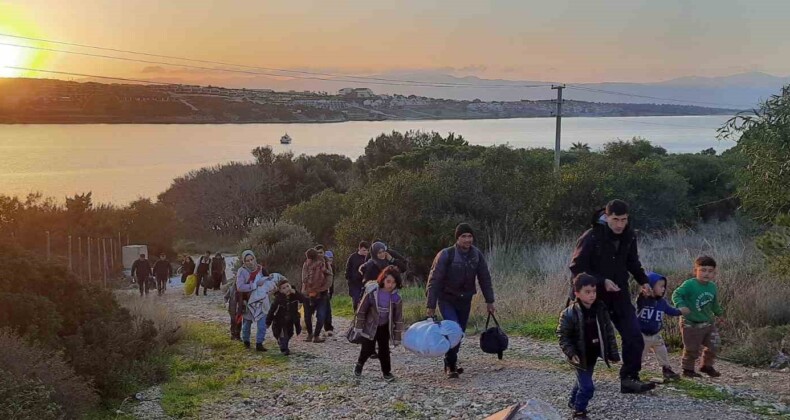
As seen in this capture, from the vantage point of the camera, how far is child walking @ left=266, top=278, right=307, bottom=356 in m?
11.1

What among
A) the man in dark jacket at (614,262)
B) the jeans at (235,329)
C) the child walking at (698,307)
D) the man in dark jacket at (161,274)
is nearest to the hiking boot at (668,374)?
the child walking at (698,307)

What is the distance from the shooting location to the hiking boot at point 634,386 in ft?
23.2

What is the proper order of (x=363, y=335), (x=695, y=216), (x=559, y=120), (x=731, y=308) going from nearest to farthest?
(x=363, y=335) → (x=731, y=308) → (x=695, y=216) → (x=559, y=120)

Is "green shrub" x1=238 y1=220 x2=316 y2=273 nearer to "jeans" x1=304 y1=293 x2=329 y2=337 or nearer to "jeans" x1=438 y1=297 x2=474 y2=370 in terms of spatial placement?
"jeans" x1=304 y1=293 x2=329 y2=337

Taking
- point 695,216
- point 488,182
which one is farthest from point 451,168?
point 695,216

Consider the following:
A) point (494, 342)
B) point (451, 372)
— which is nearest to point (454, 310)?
point (494, 342)

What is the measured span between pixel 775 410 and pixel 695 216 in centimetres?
2073

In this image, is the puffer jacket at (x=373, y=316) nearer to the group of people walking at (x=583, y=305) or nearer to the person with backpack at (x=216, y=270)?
the group of people walking at (x=583, y=305)

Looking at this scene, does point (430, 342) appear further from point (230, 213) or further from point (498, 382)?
point (230, 213)

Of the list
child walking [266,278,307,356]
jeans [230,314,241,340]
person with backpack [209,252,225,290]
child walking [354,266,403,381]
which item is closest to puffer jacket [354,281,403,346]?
child walking [354,266,403,381]

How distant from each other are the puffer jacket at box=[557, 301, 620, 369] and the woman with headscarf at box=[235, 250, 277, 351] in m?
5.91

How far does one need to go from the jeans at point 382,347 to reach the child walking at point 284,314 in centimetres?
248

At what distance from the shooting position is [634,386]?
708cm

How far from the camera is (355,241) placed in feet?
78.2
